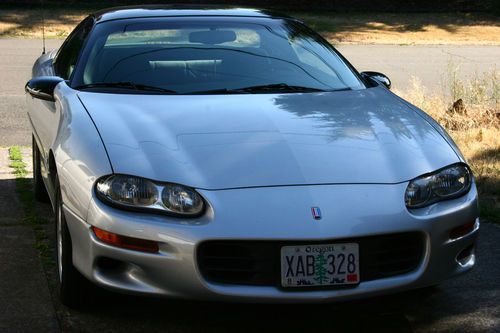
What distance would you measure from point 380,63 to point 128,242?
12648 mm

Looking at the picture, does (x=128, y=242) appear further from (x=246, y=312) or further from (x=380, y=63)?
(x=380, y=63)

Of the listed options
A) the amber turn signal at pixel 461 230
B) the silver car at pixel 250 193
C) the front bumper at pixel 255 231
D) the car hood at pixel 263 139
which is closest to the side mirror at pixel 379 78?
the silver car at pixel 250 193

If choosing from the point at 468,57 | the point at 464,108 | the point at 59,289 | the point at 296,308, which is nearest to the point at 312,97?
the point at 296,308

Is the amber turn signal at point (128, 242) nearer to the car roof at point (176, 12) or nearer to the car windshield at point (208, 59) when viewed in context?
the car windshield at point (208, 59)

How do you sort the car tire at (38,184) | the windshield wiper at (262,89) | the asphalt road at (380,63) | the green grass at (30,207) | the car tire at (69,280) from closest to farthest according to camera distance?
the car tire at (69,280)
the windshield wiper at (262,89)
the green grass at (30,207)
the car tire at (38,184)
the asphalt road at (380,63)

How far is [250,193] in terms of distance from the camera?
381 centimetres

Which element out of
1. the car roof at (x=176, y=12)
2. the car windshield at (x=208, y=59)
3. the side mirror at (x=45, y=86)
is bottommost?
the side mirror at (x=45, y=86)

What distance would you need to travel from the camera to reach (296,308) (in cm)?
437

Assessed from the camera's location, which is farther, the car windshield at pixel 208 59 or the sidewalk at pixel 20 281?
the car windshield at pixel 208 59

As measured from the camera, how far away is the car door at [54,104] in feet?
16.4

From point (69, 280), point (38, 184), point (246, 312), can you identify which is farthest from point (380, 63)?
point (69, 280)

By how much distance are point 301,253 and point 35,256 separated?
79.1 inches

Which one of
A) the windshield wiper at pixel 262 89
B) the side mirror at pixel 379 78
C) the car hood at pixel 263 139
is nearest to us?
the car hood at pixel 263 139

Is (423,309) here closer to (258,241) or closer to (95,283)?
(258,241)
